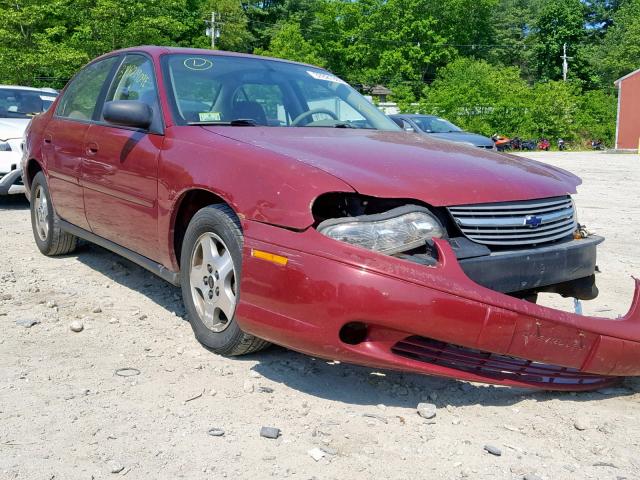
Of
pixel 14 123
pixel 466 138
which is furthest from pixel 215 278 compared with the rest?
pixel 466 138

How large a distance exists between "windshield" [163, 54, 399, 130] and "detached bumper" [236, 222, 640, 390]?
118 cm

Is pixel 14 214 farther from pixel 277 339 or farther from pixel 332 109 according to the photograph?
pixel 277 339

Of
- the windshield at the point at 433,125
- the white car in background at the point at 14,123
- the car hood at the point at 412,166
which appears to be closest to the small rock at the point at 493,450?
the car hood at the point at 412,166

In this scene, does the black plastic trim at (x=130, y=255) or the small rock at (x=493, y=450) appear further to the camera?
the black plastic trim at (x=130, y=255)

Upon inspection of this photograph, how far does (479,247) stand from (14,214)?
6958 mm

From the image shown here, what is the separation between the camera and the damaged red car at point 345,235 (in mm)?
2590

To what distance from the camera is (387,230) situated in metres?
2.69

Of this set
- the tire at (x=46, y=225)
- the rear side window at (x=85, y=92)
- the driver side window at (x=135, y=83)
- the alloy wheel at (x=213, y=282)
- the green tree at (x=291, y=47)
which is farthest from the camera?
the green tree at (x=291, y=47)

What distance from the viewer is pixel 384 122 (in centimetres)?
448

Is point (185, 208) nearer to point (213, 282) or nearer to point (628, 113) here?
point (213, 282)

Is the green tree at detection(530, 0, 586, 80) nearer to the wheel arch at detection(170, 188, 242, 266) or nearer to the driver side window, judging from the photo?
the driver side window

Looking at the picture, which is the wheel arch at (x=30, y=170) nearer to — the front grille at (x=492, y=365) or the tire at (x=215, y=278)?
the tire at (x=215, y=278)

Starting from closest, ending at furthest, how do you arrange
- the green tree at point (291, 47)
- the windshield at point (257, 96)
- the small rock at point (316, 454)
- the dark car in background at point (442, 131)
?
the small rock at point (316, 454) → the windshield at point (257, 96) → the dark car in background at point (442, 131) → the green tree at point (291, 47)

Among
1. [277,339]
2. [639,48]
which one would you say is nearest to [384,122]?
[277,339]
